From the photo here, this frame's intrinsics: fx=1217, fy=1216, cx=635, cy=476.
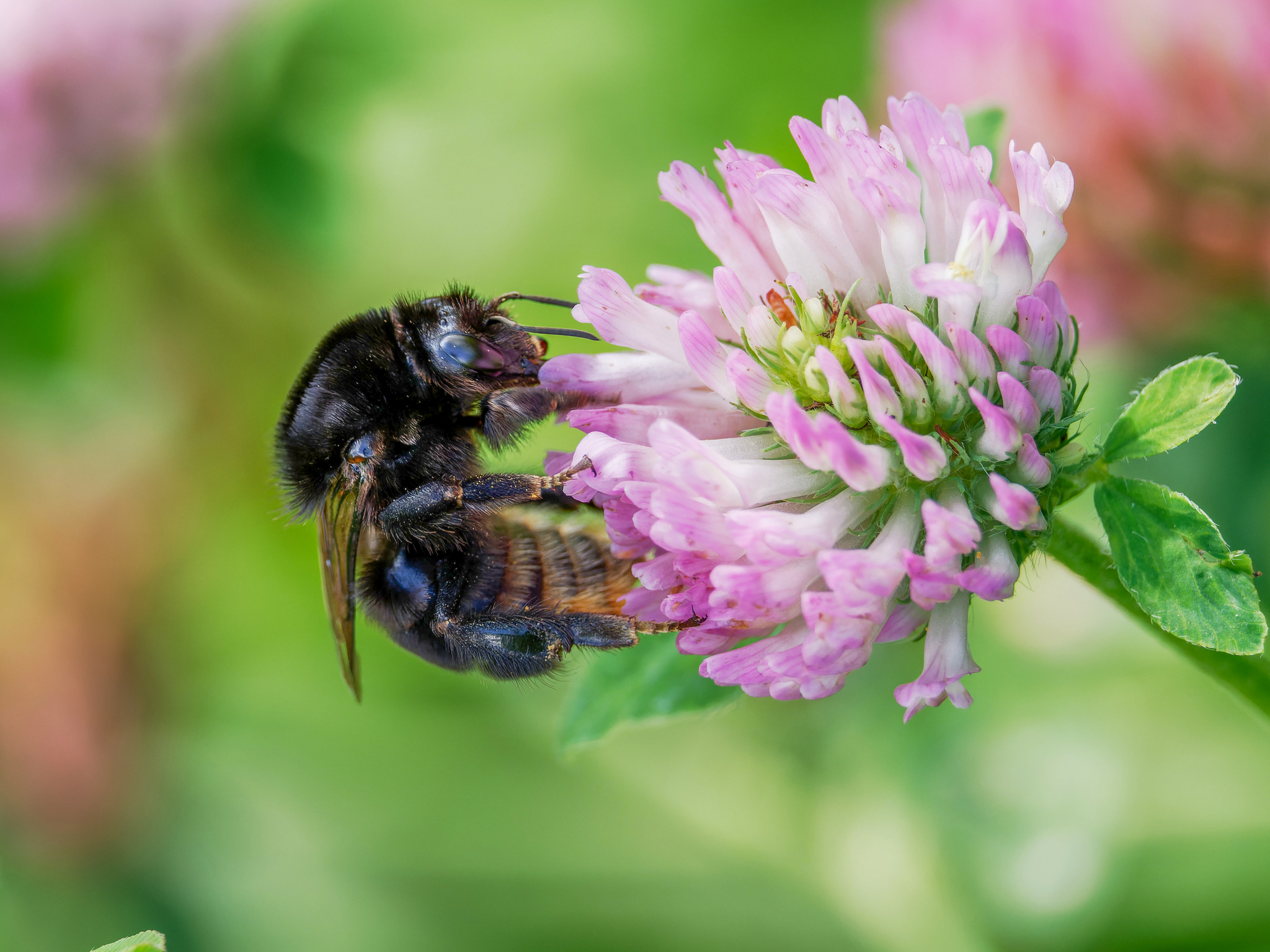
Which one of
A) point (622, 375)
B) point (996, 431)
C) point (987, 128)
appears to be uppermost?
point (987, 128)

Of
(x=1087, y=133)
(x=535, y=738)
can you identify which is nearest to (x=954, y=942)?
(x=535, y=738)

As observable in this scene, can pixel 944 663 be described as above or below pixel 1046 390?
below

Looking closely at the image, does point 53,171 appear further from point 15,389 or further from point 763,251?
point 763,251

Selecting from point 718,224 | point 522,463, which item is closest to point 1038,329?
point 718,224

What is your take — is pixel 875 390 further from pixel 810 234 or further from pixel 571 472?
pixel 571 472

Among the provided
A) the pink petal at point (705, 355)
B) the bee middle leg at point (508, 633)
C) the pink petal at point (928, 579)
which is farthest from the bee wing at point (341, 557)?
the pink petal at point (928, 579)

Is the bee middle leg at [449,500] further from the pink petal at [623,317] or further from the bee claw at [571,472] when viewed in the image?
the pink petal at [623,317]

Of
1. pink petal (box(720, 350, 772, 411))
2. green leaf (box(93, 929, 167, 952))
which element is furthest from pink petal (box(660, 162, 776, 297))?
green leaf (box(93, 929, 167, 952))
